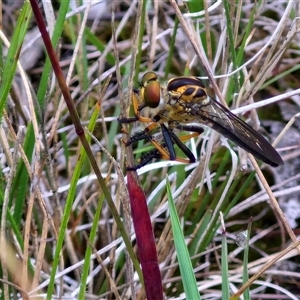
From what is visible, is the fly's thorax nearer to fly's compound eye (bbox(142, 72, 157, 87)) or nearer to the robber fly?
the robber fly

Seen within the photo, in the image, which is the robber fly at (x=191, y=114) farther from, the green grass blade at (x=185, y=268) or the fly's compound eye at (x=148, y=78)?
the green grass blade at (x=185, y=268)

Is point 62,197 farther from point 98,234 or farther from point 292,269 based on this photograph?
point 292,269

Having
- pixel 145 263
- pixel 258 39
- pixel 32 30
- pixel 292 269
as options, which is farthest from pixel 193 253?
pixel 32 30

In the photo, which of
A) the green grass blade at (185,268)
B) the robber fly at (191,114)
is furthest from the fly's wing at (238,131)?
the green grass blade at (185,268)

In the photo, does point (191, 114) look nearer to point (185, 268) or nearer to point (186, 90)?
point (186, 90)

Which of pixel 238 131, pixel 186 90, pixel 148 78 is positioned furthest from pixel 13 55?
pixel 238 131

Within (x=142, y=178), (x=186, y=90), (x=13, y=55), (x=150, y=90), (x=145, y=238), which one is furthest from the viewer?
(x=142, y=178)
